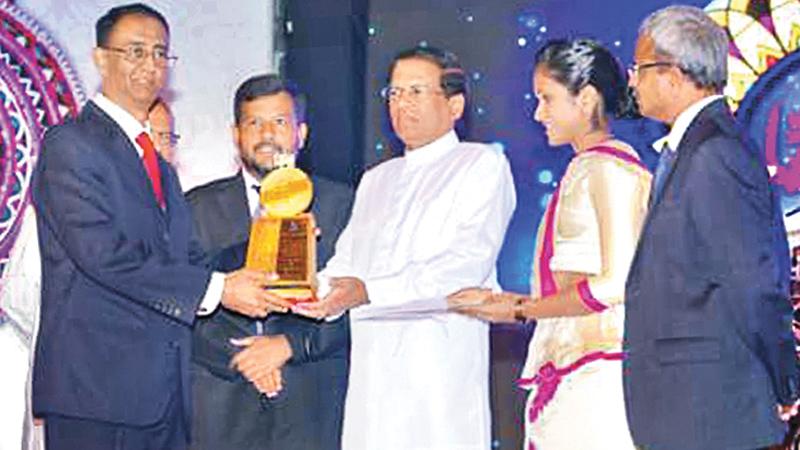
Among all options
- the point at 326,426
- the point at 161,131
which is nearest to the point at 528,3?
the point at 161,131

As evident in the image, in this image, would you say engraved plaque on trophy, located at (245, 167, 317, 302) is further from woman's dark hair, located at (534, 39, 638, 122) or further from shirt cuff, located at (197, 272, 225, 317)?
woman's dark hair, located at (534, 39, 638, 122)

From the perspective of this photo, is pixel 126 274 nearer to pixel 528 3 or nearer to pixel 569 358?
pixel 569 358

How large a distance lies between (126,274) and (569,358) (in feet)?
4.13

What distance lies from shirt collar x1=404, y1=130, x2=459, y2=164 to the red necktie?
0.88 meters

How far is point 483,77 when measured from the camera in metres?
5.70

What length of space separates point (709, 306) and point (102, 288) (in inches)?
66.2

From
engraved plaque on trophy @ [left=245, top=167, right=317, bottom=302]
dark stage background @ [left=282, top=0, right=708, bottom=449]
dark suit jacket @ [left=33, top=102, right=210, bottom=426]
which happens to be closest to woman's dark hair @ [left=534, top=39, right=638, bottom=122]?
engraved plaque on trophy @ [left=245, top=167, right=317, bottom=302]

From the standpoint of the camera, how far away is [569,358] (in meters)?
4.20

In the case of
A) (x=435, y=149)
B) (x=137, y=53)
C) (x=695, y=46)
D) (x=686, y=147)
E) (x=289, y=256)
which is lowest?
(x=289, y=256)

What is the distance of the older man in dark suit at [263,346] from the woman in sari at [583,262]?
0.83 metres

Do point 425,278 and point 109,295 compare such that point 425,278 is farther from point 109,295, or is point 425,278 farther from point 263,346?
point 109,295

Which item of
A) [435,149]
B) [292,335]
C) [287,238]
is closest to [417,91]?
[435,149]

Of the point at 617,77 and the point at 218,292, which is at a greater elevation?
the point at 617,77

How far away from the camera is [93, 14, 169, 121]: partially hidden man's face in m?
4.45
